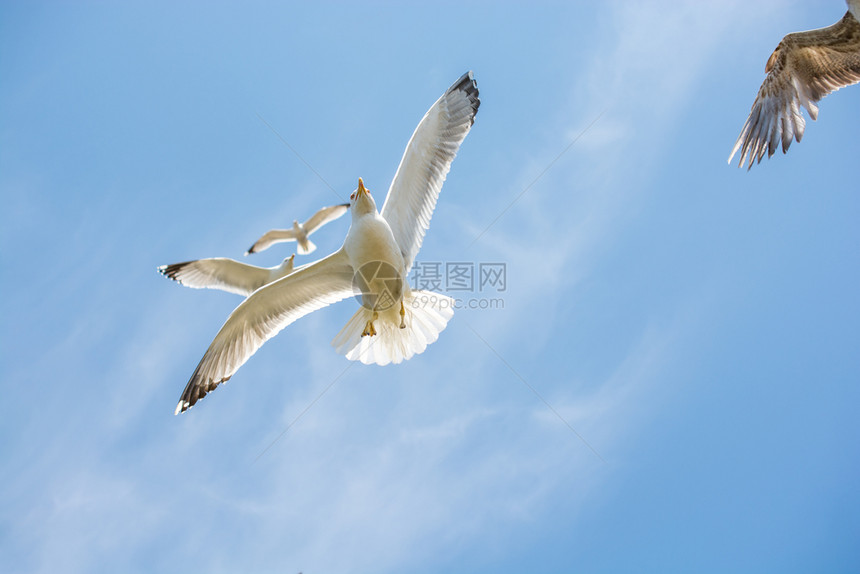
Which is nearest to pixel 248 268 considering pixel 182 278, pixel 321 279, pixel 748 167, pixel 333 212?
pixel 182 278

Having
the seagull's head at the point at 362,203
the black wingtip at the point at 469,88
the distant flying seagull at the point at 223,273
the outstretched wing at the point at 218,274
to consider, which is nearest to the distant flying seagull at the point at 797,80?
the black wingtip at the point at 469,88

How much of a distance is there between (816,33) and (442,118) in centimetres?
397

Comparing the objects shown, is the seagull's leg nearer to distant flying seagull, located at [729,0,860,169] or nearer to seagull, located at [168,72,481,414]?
seagull, located at [168,72,481,414]

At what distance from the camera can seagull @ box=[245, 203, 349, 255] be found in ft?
38.0

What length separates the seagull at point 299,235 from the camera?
11586 millimetres

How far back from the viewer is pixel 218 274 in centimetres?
953

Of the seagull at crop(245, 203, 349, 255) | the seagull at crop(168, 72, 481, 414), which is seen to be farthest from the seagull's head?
the seagull at crop(245, 203, 349, 255)

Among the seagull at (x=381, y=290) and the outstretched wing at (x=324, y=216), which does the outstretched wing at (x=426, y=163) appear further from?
the outstretched wing at (x=324, y=216)

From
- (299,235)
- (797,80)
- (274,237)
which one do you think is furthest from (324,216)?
(797,80)

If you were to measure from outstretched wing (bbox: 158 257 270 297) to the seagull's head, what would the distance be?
3707mm

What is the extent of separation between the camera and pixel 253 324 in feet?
22.2

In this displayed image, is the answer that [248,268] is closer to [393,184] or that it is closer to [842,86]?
[393,184]

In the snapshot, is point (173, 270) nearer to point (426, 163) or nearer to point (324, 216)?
point (324, 216)

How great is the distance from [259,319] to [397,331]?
1386 mm
